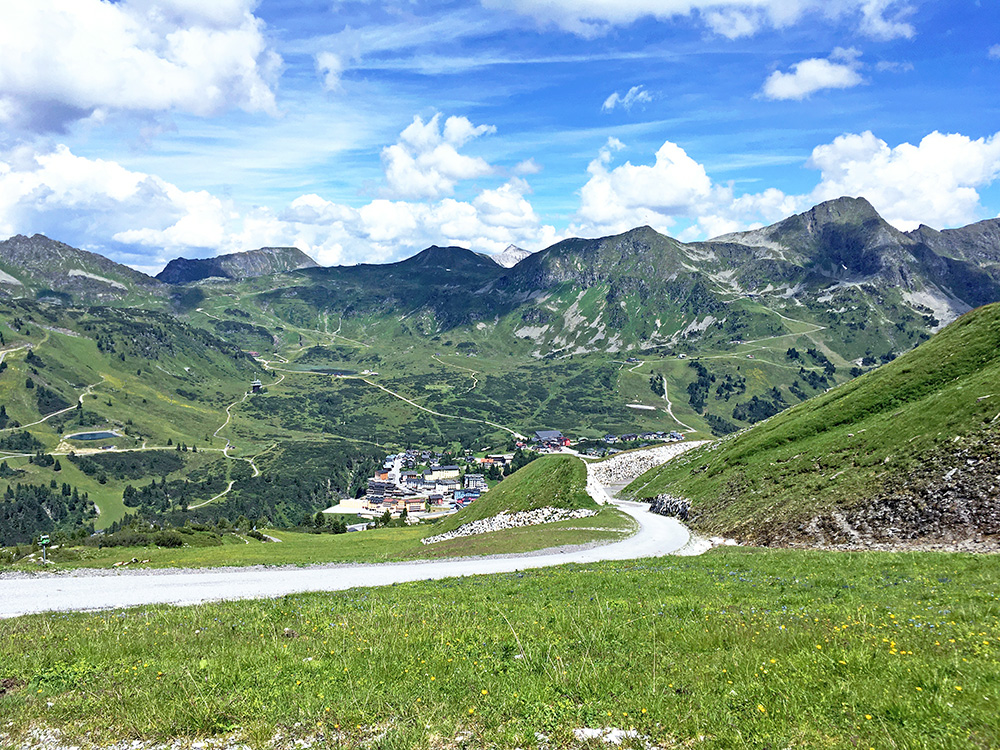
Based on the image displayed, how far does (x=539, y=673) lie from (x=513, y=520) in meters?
59.0

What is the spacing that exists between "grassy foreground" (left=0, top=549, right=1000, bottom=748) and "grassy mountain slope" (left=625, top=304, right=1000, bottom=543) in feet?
82.7

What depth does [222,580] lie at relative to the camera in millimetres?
33719

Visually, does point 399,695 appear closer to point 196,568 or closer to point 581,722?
point 581,722

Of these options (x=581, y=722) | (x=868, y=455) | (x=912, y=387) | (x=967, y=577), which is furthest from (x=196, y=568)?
(x=912, y=387)

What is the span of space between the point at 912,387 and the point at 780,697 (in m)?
67.6

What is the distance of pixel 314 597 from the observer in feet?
81.6

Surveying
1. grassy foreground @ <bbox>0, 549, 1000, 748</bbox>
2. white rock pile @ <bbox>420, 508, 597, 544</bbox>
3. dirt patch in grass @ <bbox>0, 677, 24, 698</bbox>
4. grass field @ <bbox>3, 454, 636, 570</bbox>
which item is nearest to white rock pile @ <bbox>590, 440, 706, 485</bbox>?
grass field @ <bbox>3, 454, 636, 570</bbox>

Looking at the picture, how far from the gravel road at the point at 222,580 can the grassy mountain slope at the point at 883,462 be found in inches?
532

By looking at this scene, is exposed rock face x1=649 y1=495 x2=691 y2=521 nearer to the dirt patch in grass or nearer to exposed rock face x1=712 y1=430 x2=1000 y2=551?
exposed rock face x1=712 y1=430 x2=1000 y2=551

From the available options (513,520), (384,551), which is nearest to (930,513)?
(513,520)

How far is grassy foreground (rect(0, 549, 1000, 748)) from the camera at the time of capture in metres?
9.17

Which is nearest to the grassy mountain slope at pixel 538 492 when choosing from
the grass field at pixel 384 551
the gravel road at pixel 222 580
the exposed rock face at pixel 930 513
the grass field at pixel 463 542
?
the grass field at pixel 463 542

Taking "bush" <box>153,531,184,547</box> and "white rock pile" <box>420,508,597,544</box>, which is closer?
"white rock pile" <box>420,508,597,544</box>

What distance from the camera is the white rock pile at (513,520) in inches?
2601
